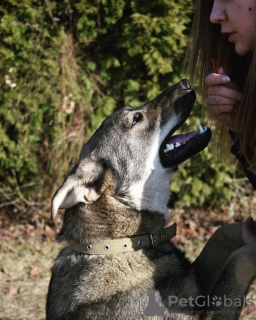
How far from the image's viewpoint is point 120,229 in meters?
3.07

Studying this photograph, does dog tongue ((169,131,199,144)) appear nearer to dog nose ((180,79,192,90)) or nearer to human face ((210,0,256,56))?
dog nose ((180,79,192,90))

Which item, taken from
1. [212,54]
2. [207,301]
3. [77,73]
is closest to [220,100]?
[212,54]

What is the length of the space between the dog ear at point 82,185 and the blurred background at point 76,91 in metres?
2.54

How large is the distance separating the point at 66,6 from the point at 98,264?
3.93 meters

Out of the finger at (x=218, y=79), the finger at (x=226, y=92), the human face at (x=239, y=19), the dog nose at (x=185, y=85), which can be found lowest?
the dog nose at (x=185, y=85)

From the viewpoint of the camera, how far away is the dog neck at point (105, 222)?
3053 millimetres

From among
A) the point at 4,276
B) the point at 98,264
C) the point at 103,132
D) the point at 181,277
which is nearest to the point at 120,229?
the point at 98,264

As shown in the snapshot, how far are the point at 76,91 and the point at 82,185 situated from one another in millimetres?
2934

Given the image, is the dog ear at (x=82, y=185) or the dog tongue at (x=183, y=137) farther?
the dog tongue at (x=183, y=137)

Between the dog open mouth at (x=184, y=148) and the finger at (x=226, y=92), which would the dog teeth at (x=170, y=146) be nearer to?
the dog open mouth at (x=184, y=148)

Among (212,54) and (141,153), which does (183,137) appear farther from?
(212,54)

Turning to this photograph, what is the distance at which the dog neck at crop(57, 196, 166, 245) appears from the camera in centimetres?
305

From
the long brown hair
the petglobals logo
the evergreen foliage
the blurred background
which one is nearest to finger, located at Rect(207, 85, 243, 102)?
the long brown hair

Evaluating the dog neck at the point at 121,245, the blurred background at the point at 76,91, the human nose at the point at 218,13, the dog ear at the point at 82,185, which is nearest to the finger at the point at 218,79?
the human nose at the point at 218,13
